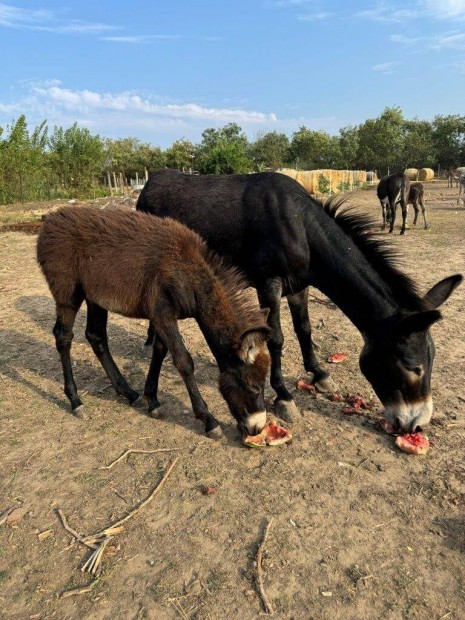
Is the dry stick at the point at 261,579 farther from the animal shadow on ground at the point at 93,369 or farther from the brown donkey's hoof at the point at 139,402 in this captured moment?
the brown donkey's hoof at the point at 139,402

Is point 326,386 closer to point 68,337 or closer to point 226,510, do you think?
point 226,510

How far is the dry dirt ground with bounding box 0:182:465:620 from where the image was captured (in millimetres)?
2475

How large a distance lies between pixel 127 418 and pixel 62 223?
222cm

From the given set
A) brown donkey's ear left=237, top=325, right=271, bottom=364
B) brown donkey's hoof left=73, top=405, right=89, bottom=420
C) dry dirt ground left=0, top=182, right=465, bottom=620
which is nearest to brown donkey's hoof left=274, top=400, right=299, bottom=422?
dry dirt ground left=0, top=182, right=465, bottom=620

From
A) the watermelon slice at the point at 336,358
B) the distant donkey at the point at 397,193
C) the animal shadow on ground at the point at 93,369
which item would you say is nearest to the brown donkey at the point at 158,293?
the animal shadow on ground at the point at 93,369

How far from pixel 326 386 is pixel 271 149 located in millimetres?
63569

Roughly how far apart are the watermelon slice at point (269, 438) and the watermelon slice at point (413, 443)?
0.98 metres

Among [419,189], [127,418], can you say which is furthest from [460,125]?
[127,418]

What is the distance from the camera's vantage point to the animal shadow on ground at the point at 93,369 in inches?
188

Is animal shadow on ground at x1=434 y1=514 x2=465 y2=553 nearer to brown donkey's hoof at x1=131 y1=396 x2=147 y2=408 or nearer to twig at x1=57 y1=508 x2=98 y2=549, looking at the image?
twig at x1=57 y1=508 x2=98 y2=549

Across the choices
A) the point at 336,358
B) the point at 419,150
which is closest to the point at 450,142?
the point at 419,150

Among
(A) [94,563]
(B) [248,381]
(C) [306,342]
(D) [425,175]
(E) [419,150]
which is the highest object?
(E) [419,150]

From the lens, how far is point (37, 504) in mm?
3303

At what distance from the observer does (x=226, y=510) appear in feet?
10.4
